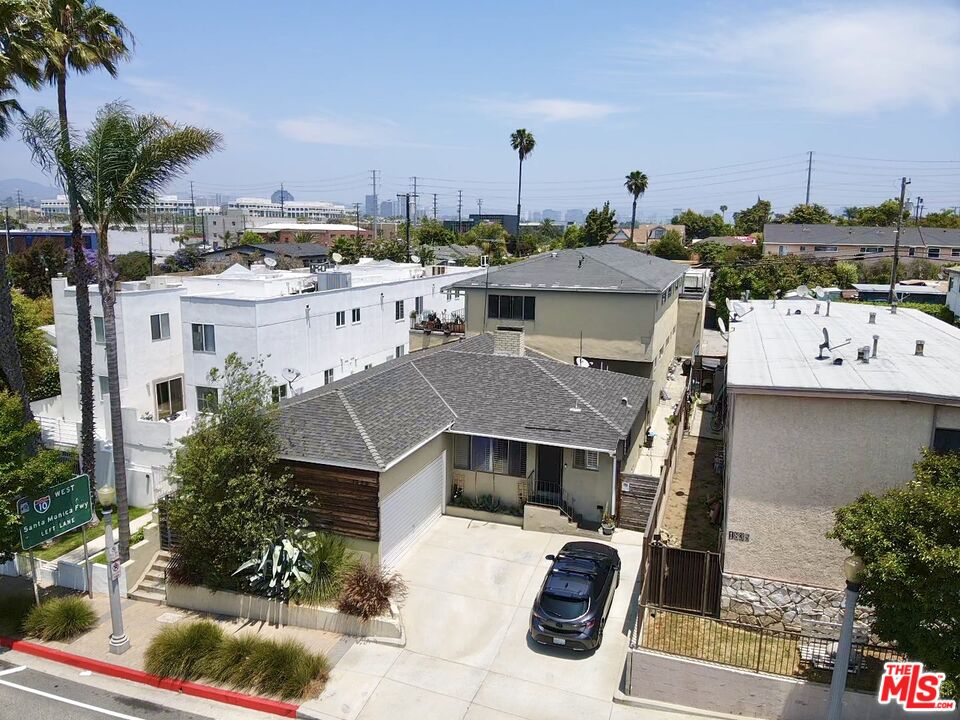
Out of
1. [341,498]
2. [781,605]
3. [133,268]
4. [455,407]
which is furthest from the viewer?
[133,268]

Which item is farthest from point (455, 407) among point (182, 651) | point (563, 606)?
point (182, 651)

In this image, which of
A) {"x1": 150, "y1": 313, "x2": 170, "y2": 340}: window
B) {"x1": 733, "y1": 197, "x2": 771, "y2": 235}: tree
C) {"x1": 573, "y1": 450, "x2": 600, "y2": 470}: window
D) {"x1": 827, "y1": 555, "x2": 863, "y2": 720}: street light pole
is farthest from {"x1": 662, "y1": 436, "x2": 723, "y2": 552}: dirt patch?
{"x1": 733, "y1": 197, "x2": 771, "y2": 235}: tree

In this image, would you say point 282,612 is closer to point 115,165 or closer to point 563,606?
point 563,606

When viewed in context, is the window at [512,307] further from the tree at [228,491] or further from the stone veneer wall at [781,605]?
the stone veneer wall at [781,605]

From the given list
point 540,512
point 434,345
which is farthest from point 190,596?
point 434,345

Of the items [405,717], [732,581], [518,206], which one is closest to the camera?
[405,717]

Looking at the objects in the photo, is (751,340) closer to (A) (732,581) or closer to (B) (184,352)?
(A) (732,581)

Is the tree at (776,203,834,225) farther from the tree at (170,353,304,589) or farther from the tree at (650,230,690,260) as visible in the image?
the tree at (170,353,304,589)
